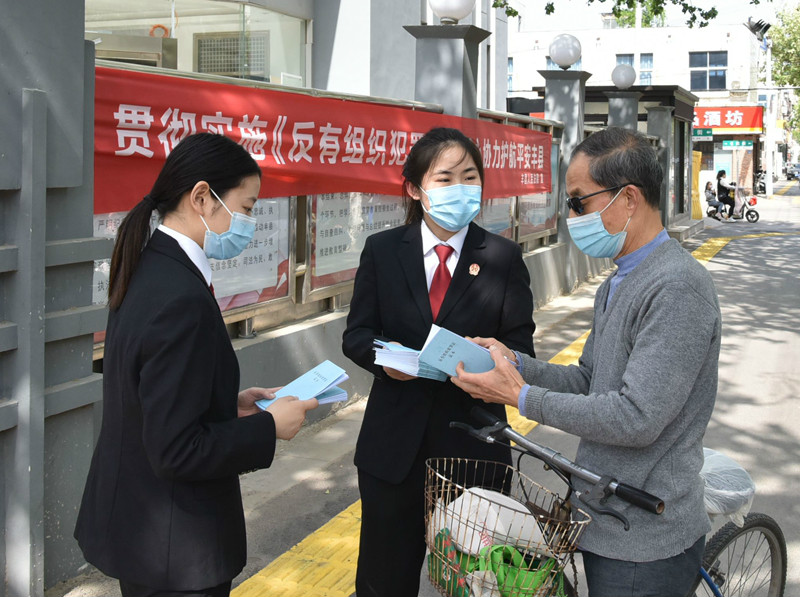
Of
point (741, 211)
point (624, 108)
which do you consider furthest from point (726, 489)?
point (741, 211)

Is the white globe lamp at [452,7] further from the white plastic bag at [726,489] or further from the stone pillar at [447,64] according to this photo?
the white plastic bag at [726,489]

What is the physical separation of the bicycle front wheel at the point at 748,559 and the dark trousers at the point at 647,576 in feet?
2.17

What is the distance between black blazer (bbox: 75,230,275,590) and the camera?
2.06m

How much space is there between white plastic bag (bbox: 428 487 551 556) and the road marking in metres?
2.08

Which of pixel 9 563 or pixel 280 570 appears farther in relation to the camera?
pixel 280 570

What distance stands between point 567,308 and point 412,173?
8.24 m

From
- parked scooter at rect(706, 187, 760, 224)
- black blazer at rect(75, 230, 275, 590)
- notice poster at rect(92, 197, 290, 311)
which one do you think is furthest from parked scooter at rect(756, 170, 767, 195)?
black blazer at rect(75, 230, 275, 590)

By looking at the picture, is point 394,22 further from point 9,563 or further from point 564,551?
point 564,551

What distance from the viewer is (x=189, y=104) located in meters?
4.96

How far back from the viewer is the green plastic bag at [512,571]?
6.66 ft

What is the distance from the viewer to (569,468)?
86.7 inches

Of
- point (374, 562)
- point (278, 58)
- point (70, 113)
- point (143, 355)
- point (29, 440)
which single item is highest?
point (278, 58)

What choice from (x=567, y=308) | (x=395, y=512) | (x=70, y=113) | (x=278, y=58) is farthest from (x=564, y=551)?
(x=278, y=58)

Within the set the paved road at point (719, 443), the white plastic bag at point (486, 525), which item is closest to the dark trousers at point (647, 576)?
the white plastic bag at point (486, 525)
